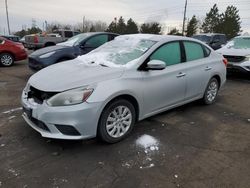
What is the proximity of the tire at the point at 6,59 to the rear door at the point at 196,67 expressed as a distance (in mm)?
8832

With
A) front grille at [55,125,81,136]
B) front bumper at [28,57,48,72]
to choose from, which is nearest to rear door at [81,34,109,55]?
front bumper at [28,57,48,72]

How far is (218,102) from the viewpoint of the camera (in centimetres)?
643

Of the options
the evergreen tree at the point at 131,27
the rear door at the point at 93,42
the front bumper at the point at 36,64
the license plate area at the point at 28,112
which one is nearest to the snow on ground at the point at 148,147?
the license plate area at the point at 28,112

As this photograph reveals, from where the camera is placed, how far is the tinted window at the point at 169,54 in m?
4.65

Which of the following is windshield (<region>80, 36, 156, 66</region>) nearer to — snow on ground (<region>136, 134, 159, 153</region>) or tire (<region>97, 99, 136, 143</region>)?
tire (<region>97, 99, 136, 143</region>)

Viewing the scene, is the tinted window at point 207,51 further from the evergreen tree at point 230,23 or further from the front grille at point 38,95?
the evergreen tree at point 230,23

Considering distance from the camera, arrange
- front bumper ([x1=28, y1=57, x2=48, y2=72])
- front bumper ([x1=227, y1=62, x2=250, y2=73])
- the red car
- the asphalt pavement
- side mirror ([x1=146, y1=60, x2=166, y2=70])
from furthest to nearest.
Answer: the red car < front bumper ([x1=227, y1=62, x2=250, y2=73]) < front bumper ([x1=28, y1=57, x2=48, y2=72]) < side mirror ([x1=146, y1=60, x2=166, y2=70]) < the asphalt pavement

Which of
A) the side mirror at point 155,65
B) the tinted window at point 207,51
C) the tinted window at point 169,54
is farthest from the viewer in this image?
the tinted window at point 207,51

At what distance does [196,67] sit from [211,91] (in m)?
1.00

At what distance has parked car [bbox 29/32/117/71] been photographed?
26.3ft

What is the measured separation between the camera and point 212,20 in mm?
52875

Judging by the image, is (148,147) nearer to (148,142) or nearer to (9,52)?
(148,142)

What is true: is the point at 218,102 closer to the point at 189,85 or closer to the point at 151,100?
the point at 189,85

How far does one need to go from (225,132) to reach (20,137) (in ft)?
11.0
